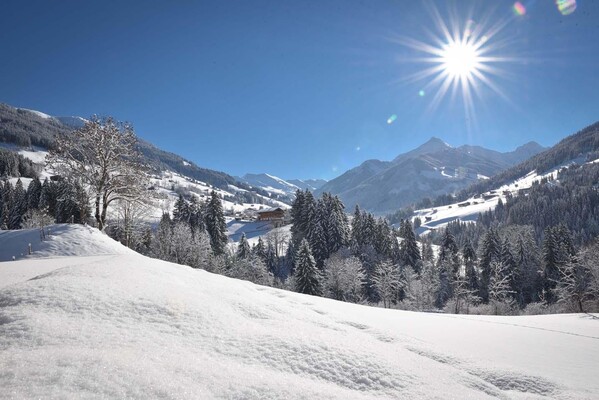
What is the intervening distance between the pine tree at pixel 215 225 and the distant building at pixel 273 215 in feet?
168

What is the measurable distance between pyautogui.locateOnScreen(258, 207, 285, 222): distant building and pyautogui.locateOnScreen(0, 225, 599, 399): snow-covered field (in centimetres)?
11422

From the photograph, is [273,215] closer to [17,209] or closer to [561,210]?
[17,209]

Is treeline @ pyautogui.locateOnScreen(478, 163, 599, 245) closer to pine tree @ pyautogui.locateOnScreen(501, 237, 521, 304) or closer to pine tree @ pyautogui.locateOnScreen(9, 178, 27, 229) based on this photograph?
pine tree @ pyautogui.locateOnScreen(501, 237, 521, 304)

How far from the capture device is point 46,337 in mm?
3963

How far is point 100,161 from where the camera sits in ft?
73.2

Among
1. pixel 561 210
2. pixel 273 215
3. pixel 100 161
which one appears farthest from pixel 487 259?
pixel 561 210

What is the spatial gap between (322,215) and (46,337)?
70.8m

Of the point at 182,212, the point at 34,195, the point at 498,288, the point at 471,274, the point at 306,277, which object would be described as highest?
the point at 34,195

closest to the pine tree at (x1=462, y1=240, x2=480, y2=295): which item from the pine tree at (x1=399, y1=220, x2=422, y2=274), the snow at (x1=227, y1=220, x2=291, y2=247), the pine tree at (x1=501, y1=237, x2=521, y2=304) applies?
the pine tree at (x1=501, y1=237, x2=521, y2=304)

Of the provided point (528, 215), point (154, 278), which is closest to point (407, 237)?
point (154, 278)

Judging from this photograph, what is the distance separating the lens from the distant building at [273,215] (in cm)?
12375

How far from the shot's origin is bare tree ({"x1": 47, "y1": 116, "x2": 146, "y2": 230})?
22.0m

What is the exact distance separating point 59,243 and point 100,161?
21.4 feet

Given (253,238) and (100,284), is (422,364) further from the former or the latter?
(253,238)
